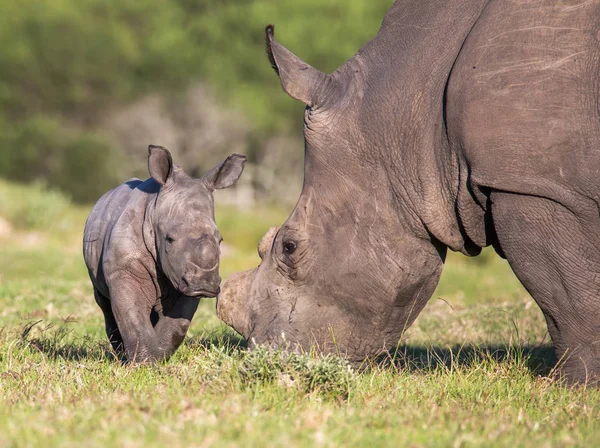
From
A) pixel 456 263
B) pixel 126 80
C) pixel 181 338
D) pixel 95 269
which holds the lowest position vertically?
pixel 456 263

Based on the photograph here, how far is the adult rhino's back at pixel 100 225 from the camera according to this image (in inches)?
250

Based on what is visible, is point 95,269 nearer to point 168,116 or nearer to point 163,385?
point 163,385

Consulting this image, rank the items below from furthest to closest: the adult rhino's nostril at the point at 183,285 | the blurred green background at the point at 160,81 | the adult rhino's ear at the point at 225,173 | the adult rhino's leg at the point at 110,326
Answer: the blurred green background at the point at 160,81
the adult rhino's leg at the point at 110,326
the adult rhino's ear at the point at 225,173
the adult rhino's nostril at the point at 183,285

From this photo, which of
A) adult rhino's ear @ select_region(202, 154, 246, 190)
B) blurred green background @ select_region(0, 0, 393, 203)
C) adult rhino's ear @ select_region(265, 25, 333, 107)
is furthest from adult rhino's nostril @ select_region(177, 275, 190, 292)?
blurred green background @ select_region(0, 0, 393, 203)

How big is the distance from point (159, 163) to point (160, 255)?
570 mm

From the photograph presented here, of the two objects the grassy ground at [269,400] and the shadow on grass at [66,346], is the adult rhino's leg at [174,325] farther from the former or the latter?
the shadow on grass at [66,346]

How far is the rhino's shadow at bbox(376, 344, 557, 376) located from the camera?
230 inches

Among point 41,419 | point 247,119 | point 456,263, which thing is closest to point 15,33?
point 247,119

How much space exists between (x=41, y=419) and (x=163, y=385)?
3.25ft

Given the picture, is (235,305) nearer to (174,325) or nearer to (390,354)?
(174,325)

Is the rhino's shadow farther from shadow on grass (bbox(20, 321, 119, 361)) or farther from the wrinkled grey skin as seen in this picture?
shadow on grass (bbox(20, 321, 119, 361))

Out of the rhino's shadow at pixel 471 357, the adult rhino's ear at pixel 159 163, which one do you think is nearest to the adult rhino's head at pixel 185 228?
the adult rhino's ear at pixel 159 163

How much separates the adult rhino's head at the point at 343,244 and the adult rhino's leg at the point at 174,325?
0.75 ft

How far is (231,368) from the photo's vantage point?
4914 millimetres
